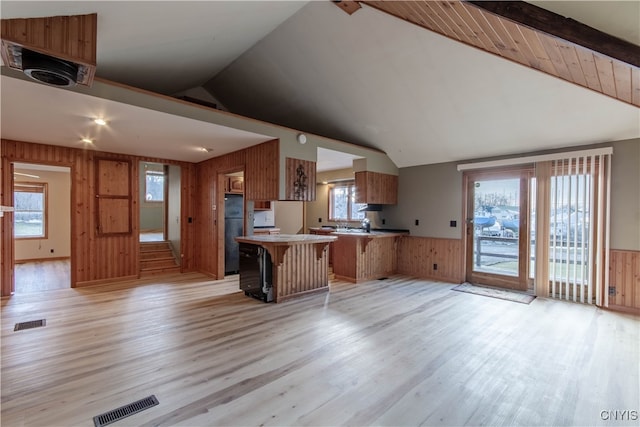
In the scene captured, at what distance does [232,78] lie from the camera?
5.50 metres

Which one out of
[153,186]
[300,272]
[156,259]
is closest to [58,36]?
[300,272]

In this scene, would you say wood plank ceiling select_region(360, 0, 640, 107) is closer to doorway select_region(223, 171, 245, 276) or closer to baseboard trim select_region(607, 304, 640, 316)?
baseboard trim select_region(607, 304, 640, 316)

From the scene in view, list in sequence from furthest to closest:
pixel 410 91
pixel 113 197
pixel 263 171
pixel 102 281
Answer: pixel 113 197, pixel 102 281, pixel 263 171, pixel 410 91

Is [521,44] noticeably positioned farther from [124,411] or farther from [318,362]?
[124,411]

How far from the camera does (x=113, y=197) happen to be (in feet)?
18.2

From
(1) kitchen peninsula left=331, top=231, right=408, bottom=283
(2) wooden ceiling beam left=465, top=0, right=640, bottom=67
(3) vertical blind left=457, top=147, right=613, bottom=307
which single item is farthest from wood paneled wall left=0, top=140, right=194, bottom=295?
(3) vertical blind left=457, top=147, right=613, bottom=307

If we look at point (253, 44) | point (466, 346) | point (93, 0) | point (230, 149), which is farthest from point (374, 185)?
point (93, 0)

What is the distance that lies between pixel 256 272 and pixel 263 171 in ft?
5.29

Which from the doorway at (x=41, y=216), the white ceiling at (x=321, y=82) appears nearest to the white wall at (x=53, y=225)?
the doorway at (x=41, y=216)

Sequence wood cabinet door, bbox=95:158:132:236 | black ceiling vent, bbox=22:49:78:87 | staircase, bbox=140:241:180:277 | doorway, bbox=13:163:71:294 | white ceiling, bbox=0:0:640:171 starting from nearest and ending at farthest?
1. black ceiling vent, bbox=22:49:78:87
2. white ceiling, bbox=0:0:640:171
3. wood cabinet door, bbox=95:158:132:236
4. staircase, bbox=140:241:180:277
5. doorway, bbox=13:163:71:294

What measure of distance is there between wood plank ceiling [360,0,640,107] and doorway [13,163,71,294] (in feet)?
28.5

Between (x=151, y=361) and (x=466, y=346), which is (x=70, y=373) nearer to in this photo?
(x=151, y=361)

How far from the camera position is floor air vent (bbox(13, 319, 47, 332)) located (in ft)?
10.6

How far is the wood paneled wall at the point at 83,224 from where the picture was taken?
15.1 feet
